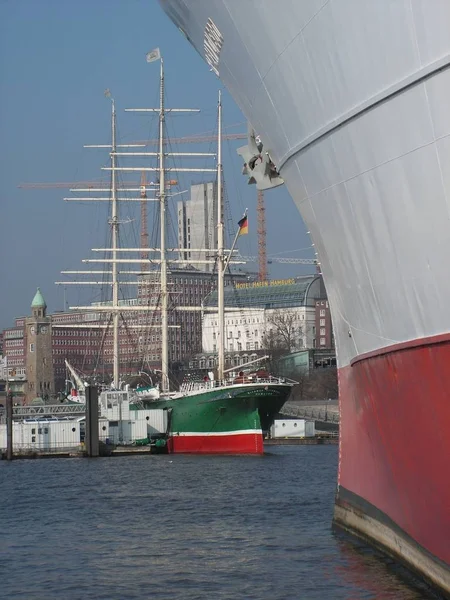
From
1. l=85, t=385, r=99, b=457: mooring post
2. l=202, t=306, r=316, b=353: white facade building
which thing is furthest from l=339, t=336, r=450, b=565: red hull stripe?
l=202, t=306, r=316, b=353: white facade building

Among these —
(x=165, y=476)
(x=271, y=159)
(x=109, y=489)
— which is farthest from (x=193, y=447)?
(x=271, y=159)

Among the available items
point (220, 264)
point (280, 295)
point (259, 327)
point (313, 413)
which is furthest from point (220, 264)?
point (280, 295)

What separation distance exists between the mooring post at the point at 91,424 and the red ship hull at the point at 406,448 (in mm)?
35803

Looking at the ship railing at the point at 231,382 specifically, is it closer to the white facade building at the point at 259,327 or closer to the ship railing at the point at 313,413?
the ship railing at the point at 313,413

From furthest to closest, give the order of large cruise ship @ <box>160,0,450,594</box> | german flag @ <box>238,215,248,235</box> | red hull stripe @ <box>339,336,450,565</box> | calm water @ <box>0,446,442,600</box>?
german flag @ <box>238,215,248,235</box>
calm water @ <box>0,446,442,600</box>
red hull stripe @ <box>339,336,450,565</box>
large cruise ship @ <box>160,0,450,594</box>

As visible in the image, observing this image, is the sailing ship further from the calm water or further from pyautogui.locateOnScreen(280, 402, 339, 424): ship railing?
pyautogui.locateOnScreen(280, 402, 339, 424): ship railing

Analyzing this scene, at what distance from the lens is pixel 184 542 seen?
1998 centimetres

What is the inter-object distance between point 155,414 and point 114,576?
41303 millimetres

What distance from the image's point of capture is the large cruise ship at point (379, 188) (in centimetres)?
1009

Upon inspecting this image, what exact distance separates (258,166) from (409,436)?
6.11 m

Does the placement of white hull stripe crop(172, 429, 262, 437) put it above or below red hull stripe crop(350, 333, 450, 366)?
below

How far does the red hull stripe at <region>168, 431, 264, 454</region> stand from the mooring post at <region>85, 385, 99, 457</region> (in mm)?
4190

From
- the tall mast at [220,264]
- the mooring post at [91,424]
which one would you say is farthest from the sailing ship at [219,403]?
the mooring post at [91,424]

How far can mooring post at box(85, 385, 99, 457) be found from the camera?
50.6 metres
